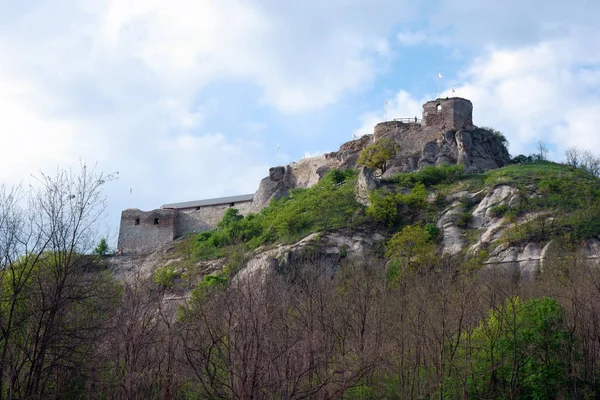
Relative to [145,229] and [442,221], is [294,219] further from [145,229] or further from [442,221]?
[145,229]

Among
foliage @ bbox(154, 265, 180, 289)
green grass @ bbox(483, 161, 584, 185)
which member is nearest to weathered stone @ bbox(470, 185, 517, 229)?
green grass @ bbox(483, 161, 584, 185)

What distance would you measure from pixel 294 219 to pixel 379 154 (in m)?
11.0

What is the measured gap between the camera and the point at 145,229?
208ft

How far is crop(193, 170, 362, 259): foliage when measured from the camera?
48.8 meters

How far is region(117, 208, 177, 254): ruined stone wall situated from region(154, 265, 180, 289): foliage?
456 inches

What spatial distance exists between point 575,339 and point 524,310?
185 centimetres

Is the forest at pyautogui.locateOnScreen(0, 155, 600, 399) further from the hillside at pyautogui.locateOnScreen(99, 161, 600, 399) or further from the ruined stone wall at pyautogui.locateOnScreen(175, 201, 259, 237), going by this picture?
the ruined stone wall at pyautogui.locateOnScreen(175, 201, 259, 237)

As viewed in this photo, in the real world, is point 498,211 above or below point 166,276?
above

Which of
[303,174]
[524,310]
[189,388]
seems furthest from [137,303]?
[303,174]

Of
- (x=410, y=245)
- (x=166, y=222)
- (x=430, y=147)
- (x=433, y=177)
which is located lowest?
(x=410, y=245)

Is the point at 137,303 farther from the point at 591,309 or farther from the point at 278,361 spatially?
the point at 591,309

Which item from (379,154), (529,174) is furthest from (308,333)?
(379,154)

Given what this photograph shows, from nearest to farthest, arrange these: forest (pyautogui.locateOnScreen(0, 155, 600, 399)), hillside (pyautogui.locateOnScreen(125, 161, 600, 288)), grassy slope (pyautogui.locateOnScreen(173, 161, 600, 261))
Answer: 1. forest (pyautogui.locateOnScreen(0, 155, 600, 399))
2. hillside (pyautogui.locateOnScreen(125, 161, 600, 288))
3. grassy slope (pyautogui.locateOnScreen(173, 161, 600, 261))

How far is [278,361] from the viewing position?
25641 millimetres
